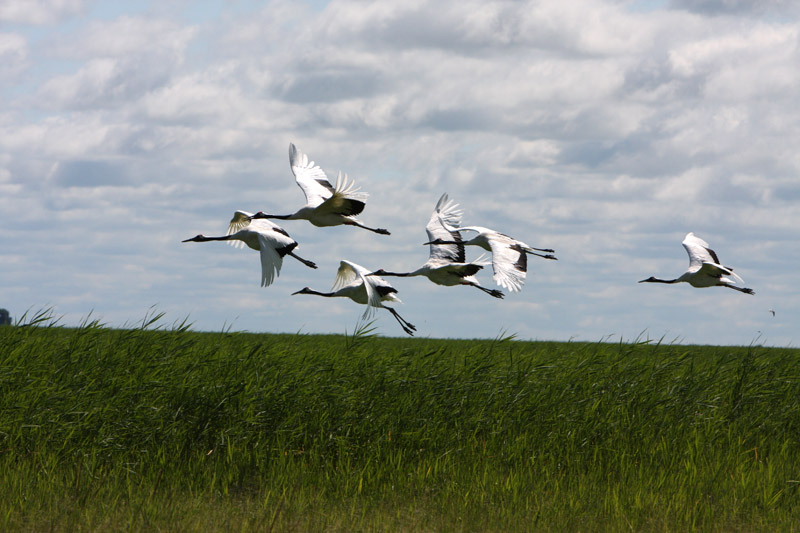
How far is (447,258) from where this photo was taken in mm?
15062

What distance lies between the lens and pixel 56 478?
28.7 feet

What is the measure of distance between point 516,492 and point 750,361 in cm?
777

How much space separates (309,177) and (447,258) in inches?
125

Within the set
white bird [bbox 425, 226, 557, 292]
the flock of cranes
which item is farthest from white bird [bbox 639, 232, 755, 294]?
white bird [bbox 425, 226, 557, 292]

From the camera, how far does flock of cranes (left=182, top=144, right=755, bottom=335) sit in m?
11.1

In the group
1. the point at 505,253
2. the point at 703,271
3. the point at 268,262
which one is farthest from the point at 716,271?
the point at 268,262

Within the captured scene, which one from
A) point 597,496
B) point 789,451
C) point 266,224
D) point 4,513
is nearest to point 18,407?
point 4,513

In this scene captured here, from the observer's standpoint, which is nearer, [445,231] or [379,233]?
[379,233]

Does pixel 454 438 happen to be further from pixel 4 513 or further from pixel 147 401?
pixel 4 513

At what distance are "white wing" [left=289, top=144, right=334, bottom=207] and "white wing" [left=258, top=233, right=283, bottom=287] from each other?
1.48 m

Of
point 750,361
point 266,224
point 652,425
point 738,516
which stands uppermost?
point 266,224

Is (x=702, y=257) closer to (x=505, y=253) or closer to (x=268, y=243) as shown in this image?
(x=505, y=253)

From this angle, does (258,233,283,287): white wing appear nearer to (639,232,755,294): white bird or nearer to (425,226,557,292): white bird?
(425,226,557,292): white bird

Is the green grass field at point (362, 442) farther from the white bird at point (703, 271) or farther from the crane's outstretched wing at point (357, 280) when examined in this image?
the white bird at point (703, 271)
